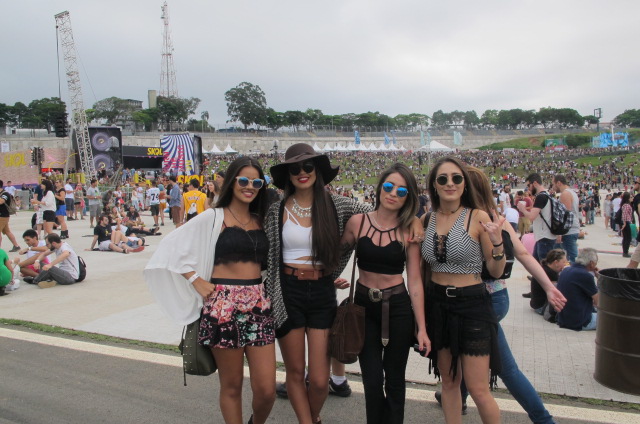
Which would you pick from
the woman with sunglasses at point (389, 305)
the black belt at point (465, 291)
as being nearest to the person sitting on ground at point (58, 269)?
the woman with sunglasses at point (389, 305)

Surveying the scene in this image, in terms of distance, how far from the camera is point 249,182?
2865 mm

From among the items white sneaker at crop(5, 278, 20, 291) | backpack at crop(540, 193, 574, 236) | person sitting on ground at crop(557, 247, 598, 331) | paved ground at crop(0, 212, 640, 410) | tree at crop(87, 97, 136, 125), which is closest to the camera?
paved ground at crop(0, 212, 640, 410)

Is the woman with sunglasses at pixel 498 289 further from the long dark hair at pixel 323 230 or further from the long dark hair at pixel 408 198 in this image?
the long dark hair at pixel 323 230

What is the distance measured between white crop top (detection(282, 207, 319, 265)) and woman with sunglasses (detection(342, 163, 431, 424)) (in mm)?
291

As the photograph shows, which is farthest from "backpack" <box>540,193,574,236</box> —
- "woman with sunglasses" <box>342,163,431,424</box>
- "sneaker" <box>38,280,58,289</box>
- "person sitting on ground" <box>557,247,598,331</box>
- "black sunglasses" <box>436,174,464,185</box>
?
"sneaker" <box>38,280,58,289</box>

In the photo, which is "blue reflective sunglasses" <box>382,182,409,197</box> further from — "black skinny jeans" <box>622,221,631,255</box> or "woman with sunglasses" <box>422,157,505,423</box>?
"black skinny jeans" <box>622,221,631,255</box>

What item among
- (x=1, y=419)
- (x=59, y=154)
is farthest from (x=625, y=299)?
(x=59, y=154)

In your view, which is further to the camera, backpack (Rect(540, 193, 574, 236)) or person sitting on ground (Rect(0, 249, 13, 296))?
person sitting on ground (Rect(0, 249, 13, 296))

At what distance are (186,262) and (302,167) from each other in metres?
0.84

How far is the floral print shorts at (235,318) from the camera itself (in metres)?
2.70

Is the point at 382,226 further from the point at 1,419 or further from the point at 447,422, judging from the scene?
the point at 1,419

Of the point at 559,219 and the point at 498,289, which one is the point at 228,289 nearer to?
the point at 498,289

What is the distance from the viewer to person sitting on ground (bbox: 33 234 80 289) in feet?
23.7

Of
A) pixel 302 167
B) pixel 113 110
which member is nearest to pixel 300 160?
pixel 302 167
